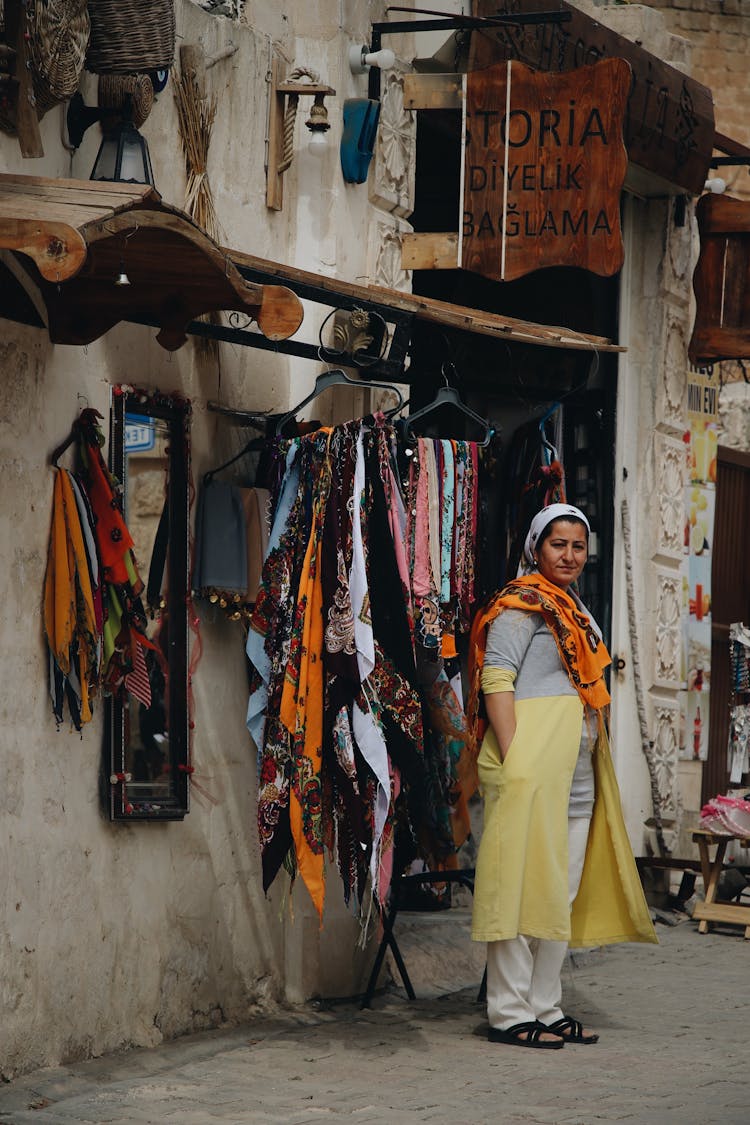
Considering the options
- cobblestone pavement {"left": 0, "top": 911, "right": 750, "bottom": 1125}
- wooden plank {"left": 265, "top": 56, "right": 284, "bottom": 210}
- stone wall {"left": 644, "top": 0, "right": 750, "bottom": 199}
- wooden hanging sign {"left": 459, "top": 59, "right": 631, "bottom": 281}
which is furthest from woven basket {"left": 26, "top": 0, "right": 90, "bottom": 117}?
stone wall {"left": 644, "top": 0, "right": 750, "bottom": 199}

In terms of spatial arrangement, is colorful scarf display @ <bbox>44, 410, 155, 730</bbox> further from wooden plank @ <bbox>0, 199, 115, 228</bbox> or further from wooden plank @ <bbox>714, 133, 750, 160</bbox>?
wooden plank @ <bbox>714, 133, 750, 160</bbox>

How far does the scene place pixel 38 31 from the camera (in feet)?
16.7

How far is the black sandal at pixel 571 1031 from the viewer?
21.8ft

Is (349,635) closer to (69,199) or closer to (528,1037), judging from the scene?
(528,1037)

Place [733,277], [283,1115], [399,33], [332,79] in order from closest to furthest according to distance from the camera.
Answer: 1. [283,1115]
2. [332,79]
3. [399,33]
4. [733,277]

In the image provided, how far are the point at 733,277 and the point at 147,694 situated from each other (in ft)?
16.2

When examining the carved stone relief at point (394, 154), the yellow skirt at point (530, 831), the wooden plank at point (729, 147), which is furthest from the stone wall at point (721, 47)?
the yellow skirt at point (530, 831)

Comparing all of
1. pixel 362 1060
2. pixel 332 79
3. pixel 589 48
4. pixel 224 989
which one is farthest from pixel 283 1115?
pixel 589 48

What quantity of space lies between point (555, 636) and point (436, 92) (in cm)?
230

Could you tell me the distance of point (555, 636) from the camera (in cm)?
669

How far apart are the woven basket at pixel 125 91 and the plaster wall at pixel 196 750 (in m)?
0.07

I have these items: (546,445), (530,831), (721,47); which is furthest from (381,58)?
(721,47)

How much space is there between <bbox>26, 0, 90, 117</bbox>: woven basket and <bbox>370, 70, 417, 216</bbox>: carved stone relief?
7.76 ft

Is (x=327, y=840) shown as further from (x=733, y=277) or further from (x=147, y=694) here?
(x=733, y=277)
